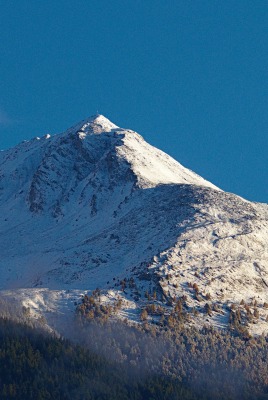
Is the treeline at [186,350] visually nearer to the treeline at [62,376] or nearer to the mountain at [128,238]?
the treeline at [62,376]

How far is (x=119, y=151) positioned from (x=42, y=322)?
8144 cm

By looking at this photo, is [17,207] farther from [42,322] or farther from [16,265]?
[42,322]

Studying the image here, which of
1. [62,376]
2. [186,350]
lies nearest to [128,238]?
[186,350]

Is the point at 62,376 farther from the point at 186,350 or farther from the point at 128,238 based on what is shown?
the point at 128,238

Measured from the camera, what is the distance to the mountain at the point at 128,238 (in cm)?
11906

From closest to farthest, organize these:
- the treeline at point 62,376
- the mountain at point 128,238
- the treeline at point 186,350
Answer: the treeline at point 62,376 < the treeline at point 186,350 < the mountain at point 128,238

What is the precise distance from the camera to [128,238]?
141 meters

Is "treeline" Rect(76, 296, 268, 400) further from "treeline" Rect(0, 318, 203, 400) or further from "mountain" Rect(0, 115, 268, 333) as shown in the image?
"mountain" Rect(0, 115, 268, 333)

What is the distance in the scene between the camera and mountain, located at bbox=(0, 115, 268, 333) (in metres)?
119

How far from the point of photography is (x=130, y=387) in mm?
95250

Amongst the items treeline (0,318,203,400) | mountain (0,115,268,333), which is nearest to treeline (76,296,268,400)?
treeline (0,318,203,400)

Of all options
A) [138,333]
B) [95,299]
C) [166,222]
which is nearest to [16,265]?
[166,222]

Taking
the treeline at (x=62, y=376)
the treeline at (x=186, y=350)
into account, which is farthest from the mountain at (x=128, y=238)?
the treeline at (x=62, y=376)

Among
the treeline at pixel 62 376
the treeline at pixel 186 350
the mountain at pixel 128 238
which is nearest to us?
the treeline at pixel 62 376
